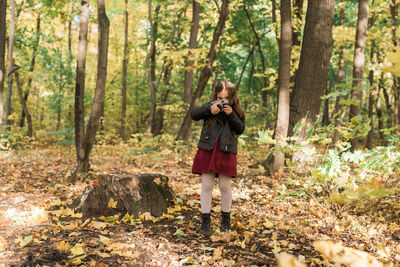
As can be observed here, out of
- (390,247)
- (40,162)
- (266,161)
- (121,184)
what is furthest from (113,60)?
(390,247)

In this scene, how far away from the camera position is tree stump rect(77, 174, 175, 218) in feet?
14.3

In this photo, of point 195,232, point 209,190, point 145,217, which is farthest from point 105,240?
point 209,190

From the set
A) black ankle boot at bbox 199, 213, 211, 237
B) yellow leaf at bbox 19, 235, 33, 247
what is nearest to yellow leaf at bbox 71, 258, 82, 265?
yellow leaf at bbox 19, 235, 33, 247

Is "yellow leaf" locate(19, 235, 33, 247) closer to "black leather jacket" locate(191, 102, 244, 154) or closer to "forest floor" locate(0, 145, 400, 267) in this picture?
"forest floor" locate(0, 145, 400, 267)

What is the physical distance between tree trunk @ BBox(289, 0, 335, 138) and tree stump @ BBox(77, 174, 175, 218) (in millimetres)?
3315

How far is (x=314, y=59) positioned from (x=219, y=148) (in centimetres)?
407

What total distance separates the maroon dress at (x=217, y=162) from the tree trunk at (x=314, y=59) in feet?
10.4

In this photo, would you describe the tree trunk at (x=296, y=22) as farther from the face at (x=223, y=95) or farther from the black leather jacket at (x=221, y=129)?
the black leather jacket at (x=221, y=129)

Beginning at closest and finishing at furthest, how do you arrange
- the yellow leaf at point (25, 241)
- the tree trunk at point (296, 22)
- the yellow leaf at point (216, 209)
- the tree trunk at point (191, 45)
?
the yellow leaf at point (25, 241), the yellow leaf at point (216, 209), the tree trunk at point (296, 22), the tree trunk at point (191, 45)

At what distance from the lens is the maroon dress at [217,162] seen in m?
3.64

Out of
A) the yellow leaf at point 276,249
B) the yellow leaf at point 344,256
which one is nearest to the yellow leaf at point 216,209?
the yellow leaf at point 276,249

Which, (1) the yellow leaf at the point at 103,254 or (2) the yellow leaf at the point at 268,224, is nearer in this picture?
(1) the yellow leaf at the point at 103,254

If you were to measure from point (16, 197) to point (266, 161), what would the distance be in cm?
512

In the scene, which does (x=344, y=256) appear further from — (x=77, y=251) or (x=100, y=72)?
(x=100, y=72)
